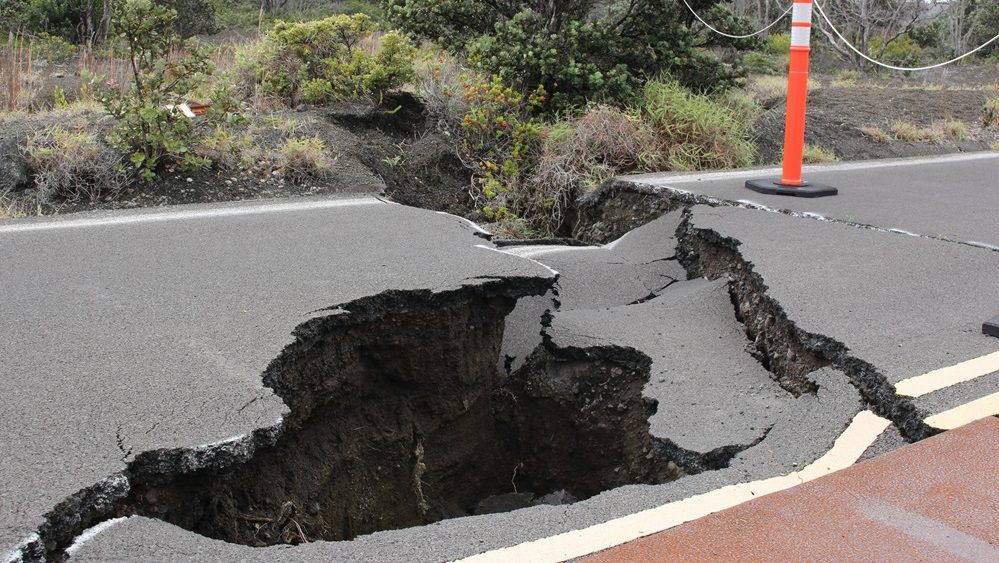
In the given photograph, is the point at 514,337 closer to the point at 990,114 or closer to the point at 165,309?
the point at 165,309

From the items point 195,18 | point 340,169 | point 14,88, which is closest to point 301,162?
point 340,169

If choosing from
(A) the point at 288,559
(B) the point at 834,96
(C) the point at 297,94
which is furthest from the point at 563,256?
(B) the point at 834,96

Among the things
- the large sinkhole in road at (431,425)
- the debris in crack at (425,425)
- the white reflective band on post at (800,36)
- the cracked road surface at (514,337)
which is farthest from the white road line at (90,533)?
the white reflective band on post at (800,36)

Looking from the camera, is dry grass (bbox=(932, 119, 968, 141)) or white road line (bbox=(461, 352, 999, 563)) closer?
white road line (bbox=(461, 352, 999, 563))

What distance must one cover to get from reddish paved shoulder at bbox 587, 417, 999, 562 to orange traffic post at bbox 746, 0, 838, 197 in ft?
15.0

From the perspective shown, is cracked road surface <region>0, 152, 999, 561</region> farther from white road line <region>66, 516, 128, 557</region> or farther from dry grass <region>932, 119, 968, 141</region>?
dry grass <region>932, 119, 968, 141</region>

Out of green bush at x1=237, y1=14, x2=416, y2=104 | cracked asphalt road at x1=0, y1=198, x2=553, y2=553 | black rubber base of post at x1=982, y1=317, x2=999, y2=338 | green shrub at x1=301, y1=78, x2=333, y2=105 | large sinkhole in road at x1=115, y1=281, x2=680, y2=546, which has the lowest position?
large sinkhole in road at x1=115, y1=281, x2=680, y2=546

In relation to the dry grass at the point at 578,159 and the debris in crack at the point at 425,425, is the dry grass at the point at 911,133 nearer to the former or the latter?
the dry grass at the point at 578,159

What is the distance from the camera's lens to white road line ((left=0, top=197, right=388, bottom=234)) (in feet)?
19.0

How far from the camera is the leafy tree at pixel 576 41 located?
9633 mm

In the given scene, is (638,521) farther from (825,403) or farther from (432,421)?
(432,421)

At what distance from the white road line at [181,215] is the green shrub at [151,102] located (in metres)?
1.07

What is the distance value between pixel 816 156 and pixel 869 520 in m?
8.09

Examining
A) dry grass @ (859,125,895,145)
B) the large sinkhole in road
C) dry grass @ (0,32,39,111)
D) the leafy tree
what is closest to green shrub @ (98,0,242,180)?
dry grass @ (0,32,39,111)
